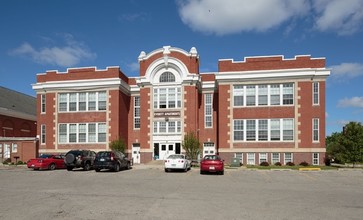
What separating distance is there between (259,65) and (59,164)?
878 inches

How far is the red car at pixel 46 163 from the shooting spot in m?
26.9

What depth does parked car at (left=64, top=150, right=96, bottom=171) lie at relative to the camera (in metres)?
26.0

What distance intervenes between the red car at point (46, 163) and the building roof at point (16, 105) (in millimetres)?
23088

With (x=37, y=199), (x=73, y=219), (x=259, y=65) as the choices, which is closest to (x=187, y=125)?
(x=259, y=65)

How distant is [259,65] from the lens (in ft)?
115

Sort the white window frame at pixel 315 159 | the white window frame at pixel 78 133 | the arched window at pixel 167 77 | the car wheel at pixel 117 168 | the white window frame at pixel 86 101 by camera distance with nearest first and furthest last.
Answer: the car wheel at pixel 117 168, the white window frame at pixel 315 159, the arched window at pixel 167 77, the white window frame at pixel 78 133, the white window frame at pixel 86 101

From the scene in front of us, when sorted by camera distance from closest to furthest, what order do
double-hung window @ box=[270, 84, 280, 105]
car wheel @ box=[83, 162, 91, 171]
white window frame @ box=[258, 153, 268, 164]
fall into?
car wheel @ box=[83, 162, 91, 171] < white window frame @ box=[258, 153, 268, 164] < double-hung window @ box=[270, 84, 280, 105]

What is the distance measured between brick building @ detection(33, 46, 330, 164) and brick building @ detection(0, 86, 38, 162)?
2.42 meters

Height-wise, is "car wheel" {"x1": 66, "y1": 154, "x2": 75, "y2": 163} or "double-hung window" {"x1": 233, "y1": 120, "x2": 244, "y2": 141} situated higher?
"double-hung window" {"x1": 233, "y1": 120, "x2": 244, "y2": 141}

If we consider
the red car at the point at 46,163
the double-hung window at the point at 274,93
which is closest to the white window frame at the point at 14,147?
the red car at the point at 46,163

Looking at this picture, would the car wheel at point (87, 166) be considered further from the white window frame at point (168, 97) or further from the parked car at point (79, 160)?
the white window frame at point (168, 97)

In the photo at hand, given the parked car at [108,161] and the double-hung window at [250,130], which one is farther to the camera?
the double-hung window at [250,130]

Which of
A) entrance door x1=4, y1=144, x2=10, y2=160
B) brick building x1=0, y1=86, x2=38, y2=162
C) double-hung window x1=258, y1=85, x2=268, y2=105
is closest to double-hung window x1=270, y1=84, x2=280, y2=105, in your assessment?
double-hung window x1=258, y1=85, x2=268, y2=105

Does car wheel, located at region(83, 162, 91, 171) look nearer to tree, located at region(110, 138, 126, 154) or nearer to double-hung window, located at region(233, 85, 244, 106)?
tree, located at region(110, 138, 126, 154)
